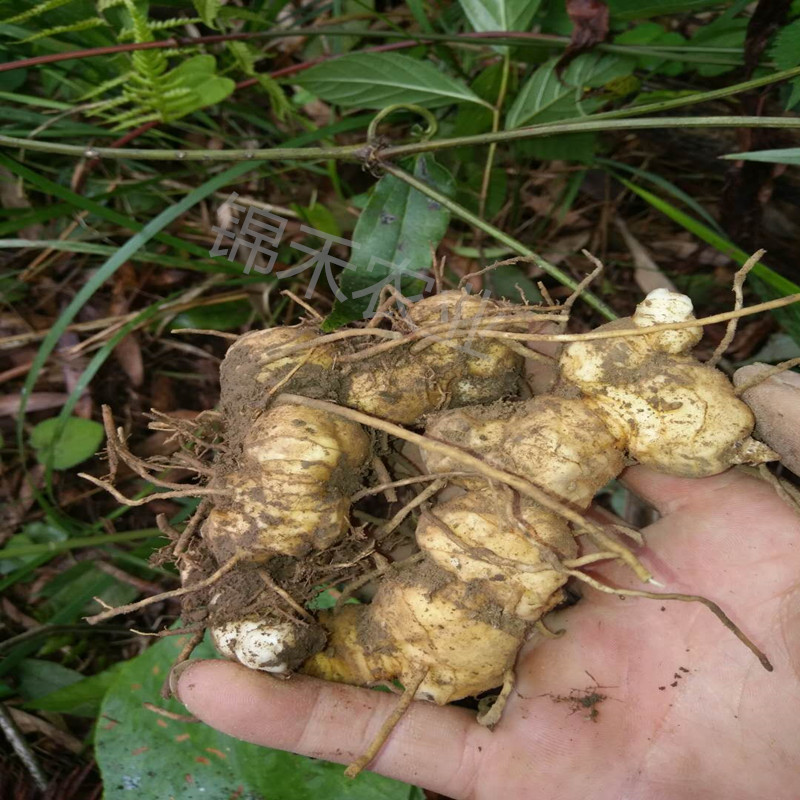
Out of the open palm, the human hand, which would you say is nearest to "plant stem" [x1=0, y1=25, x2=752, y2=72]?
the human hand

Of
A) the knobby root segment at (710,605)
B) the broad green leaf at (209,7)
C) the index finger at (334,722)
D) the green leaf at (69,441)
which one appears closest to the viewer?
the knobby root segment at (710,605)

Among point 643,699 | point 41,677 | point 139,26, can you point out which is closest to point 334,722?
point 643,699

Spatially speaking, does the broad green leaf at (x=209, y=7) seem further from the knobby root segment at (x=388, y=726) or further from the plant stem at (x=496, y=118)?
the knobby root segment at (x=388, y=726)

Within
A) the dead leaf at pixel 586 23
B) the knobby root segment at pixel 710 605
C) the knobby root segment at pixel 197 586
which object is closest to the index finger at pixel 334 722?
the knobby root segment at pixel 197 586

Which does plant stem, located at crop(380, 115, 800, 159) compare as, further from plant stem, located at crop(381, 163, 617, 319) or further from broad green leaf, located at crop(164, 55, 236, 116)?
broad green leaf, located at crop(164, 55, 236, 116)

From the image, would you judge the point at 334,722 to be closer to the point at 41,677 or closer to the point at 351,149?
the point at 41,677

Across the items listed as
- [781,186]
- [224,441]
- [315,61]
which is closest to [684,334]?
[781,186]
